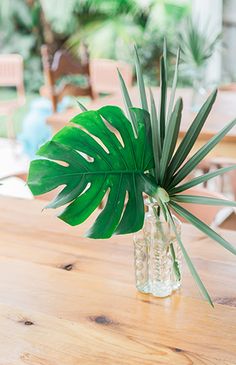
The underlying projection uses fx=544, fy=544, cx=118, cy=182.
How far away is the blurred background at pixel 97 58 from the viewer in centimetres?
262

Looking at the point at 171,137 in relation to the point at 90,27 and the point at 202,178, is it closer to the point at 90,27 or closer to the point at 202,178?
the point at 202,178

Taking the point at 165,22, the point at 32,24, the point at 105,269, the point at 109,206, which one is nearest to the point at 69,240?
the point at 105,269

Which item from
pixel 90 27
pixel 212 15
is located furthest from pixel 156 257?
pixel 90 27

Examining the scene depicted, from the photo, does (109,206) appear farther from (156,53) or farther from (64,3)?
(64,3)

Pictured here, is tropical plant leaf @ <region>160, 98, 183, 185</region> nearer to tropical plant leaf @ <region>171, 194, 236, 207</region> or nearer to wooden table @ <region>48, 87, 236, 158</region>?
tropical plant leaf @ <region>171, 194, 236, 207</region>

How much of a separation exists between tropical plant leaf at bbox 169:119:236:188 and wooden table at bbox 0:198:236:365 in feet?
0.83

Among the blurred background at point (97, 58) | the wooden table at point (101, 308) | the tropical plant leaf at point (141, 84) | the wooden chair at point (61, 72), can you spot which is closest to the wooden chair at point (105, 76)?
the blurred background at point (97, 58)

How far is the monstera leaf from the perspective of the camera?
A: 947mm

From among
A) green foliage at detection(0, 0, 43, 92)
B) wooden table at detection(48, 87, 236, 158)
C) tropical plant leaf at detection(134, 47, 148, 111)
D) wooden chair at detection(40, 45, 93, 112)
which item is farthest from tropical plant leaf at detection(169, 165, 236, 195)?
green foliage at detection(0, 0, 43, 92)

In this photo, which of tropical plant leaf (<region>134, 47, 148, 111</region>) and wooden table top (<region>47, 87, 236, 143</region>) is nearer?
tropical plant leaf (<region>134, 47, 148, 111</region>)

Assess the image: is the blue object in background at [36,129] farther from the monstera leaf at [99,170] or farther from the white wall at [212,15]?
the monstera leaf at [99,170]

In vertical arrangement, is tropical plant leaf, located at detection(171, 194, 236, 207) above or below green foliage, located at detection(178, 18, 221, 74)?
below

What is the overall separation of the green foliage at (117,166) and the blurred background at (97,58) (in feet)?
3.10

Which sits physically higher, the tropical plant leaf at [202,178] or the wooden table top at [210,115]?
the tropical plant leaf at [202,178]
